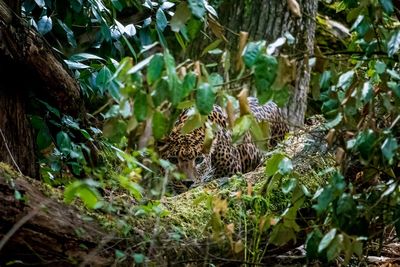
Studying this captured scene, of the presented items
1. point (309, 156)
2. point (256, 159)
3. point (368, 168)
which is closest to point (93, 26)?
point (309, 156)

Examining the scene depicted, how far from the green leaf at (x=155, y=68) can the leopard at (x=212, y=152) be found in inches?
126

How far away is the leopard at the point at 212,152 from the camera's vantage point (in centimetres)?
595

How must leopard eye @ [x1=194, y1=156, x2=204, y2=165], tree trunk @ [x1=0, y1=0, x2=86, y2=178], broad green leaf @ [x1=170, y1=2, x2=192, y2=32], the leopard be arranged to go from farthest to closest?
leopard eye @ [x1=194, y1=156, x2=204, y2=165] < the leopard < tree trunk @ [x1=0, y1=0, x2=86, y2=178] < broad green leaf @ [x1=170, y1=2, x2=192, y2=32]

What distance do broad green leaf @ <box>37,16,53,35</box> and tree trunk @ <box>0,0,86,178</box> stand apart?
1.35ft

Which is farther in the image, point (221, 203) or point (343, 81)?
point (221, 203)

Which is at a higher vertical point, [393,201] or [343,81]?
[343,81]

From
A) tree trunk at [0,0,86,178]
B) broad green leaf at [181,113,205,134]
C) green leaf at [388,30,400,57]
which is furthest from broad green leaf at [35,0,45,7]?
green leaf at [388,30,400,57]

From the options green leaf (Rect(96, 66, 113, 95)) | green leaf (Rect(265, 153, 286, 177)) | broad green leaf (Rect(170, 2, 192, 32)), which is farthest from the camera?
green leaf (Rect(96, 66, 113, 95))

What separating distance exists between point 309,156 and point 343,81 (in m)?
2.13

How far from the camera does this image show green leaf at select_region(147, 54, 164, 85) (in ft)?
8.04

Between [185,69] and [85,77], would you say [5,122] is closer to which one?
[85,77]

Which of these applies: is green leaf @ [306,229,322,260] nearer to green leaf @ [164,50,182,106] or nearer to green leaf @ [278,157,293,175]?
green leaf @ [278,157,293,175]

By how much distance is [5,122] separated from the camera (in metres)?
4.07

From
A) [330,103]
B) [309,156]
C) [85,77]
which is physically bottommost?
[309,156]
